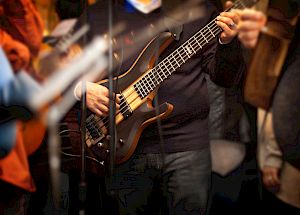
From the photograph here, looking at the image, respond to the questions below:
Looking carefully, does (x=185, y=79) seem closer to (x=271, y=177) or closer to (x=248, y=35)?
(x=248, y=35)

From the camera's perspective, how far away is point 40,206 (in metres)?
1.99

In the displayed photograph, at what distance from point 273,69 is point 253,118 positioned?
189 mm

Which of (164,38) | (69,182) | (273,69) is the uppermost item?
(164,38)

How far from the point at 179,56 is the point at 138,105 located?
8.8 inches

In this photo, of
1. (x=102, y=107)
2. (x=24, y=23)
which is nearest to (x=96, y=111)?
(x=102, y=107)

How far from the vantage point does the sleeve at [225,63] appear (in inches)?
74.9

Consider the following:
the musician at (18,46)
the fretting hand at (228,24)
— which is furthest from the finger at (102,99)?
the fretting hand at (228,24)

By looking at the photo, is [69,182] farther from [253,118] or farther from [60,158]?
[253,118]

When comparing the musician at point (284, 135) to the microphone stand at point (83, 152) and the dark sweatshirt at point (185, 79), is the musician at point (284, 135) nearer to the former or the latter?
the dark sweatshirt at point (185, 79)

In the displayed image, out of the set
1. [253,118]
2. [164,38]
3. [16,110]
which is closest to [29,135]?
[16,110]

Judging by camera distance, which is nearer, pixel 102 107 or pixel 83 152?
pixel 83 152

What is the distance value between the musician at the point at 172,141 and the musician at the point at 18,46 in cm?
20

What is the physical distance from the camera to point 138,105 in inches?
76.4

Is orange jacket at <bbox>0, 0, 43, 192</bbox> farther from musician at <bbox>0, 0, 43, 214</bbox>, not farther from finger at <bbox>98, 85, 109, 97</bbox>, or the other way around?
finger at <bbox>98, 85, 109, 97</bbox>
